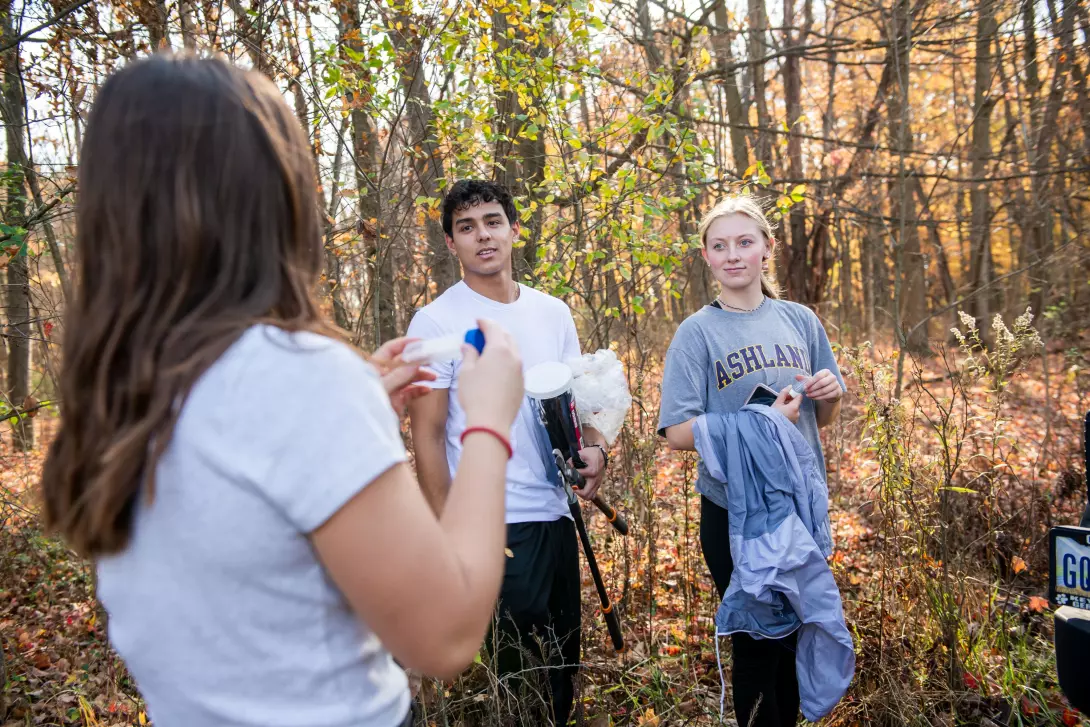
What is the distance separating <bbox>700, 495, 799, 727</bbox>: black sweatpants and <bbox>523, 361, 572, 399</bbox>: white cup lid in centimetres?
95

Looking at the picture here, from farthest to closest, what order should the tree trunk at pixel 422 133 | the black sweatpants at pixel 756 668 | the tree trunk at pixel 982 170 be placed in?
the tree trunk at pixel 982 170 → the tree trunk at pixel 422 133 → the black sweatpants at pixel 756 668

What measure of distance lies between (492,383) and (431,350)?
25 cm

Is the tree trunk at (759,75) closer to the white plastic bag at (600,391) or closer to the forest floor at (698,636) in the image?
the forest floor at (698,636)

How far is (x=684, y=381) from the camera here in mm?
2875

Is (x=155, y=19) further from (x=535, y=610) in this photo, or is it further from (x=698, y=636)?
(x=698, y=636)

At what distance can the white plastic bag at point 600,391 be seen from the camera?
297cm

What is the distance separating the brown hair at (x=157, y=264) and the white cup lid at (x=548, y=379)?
141 centimetres

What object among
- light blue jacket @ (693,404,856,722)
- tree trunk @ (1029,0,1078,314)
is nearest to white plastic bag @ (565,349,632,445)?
light blue jacket @ (693,404,856,722)

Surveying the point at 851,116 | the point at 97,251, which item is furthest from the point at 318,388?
the point at 851,116

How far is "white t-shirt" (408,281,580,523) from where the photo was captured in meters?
2.89

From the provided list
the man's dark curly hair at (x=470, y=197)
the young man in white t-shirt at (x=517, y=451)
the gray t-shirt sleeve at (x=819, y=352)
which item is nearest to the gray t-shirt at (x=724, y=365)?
the gray t-shirt sleeve at (x=819, y=352)

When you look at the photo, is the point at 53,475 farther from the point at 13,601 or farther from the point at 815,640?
the point at 13,601

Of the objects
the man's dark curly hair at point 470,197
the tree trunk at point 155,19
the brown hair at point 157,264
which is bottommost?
the brown hair at point 157,264

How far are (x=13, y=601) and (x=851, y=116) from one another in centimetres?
1830
